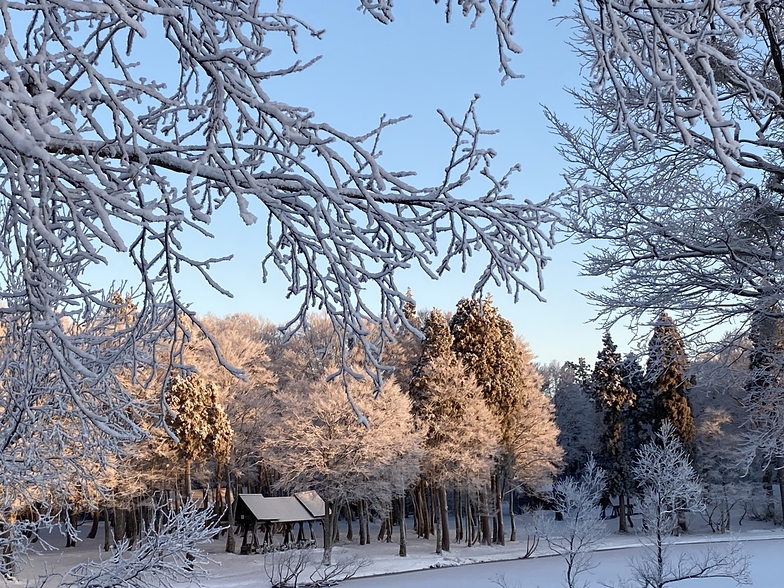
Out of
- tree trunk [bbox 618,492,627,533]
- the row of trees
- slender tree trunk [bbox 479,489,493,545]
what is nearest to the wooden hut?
the row of trees

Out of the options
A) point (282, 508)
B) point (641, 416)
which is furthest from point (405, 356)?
point (641, 416)

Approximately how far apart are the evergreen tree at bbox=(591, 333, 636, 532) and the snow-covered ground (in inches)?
83.7

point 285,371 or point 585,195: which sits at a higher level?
point 285,371

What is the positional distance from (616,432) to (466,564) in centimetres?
1114

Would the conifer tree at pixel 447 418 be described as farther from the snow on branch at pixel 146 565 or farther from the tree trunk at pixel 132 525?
the snow on branch at pixel 146 565

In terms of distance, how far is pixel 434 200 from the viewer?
2.52 metres

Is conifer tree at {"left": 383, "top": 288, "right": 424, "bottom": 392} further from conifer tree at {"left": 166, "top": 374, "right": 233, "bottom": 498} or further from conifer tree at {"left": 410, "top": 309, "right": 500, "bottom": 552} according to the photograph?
conifer tree at {"left": 166, "top": 374, "right": 233, "bottom": 498}

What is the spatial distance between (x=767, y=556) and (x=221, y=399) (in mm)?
18234

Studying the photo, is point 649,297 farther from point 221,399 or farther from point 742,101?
point 221,399

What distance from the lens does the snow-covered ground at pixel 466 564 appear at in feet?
64.2

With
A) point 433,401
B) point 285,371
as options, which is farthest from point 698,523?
point 285,371

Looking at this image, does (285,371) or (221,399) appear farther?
(285,371)

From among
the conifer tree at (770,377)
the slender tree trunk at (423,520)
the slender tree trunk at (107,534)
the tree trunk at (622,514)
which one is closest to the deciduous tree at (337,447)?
the slender tree trunk at (423,520)

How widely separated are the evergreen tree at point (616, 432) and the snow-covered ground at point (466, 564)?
2.13 meters
